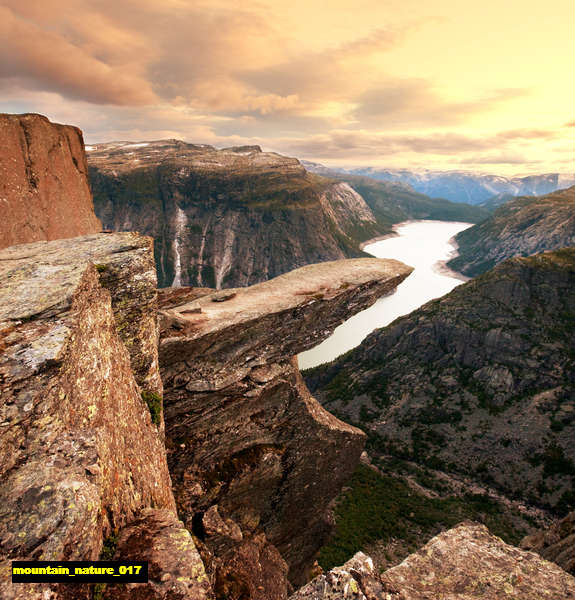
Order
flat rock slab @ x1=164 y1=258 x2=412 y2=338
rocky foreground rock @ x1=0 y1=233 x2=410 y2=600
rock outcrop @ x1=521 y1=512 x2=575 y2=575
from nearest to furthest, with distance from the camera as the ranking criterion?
1. rocky foreground rock @ x1=0 y1=233 x2=410 y2=600
2. rock outcrop @ x1=521 y1=512 x2=575 y2=575
3. flat rock slab @ x1=164 y1=258 x2=412 y2=338

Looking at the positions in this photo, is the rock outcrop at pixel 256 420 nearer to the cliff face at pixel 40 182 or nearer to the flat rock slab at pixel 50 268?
the flat rock slab at pixel 50 268

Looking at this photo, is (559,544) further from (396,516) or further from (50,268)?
(396,516)

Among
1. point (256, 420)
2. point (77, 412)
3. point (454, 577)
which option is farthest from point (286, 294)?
point (454, 577)

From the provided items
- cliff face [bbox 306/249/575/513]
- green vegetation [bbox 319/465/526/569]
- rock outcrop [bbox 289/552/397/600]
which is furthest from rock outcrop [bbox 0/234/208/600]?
cliff face [bbox 306/249/575/513]

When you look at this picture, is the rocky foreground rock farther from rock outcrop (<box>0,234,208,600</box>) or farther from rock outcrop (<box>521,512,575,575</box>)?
rock outcrop (<box>521,512,575,575</box>)

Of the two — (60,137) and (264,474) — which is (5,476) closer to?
(264,474)

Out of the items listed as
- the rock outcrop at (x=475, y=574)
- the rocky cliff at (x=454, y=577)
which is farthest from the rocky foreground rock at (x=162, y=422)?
the rock outcrop at (x=475, y=574)

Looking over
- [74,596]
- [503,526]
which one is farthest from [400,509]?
[74,596]
